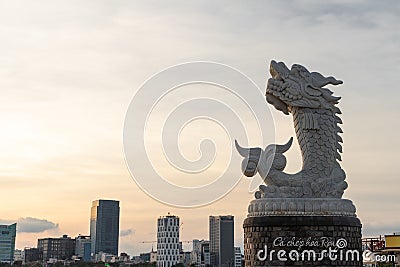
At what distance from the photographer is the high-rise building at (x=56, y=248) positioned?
114625 mm

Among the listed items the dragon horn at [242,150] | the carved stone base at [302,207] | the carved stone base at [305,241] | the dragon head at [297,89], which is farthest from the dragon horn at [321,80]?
the carved stone base at [305,241]

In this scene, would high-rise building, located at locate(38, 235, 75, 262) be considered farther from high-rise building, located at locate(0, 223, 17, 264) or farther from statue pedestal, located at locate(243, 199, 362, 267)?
statue pedestal, located at locate(243, 199, 362, 267)

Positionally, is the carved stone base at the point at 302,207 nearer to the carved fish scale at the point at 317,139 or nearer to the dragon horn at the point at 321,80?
the carved fish scale at the point at 317,139

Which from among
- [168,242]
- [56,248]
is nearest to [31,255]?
[56,248]

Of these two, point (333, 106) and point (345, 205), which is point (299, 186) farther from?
point (333, 106)

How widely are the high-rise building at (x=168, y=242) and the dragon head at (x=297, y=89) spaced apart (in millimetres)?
71740

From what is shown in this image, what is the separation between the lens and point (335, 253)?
847 inches

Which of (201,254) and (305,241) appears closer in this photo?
(305,241)

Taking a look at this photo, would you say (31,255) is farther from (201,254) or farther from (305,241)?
(305,241)

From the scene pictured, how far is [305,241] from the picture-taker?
849 inches

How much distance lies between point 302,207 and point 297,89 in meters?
4.57

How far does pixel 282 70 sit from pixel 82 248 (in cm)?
10211

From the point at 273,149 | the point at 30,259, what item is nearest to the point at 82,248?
the point at 30,259

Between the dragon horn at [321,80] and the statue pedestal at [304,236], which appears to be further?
the dragon horn at [321,80]
